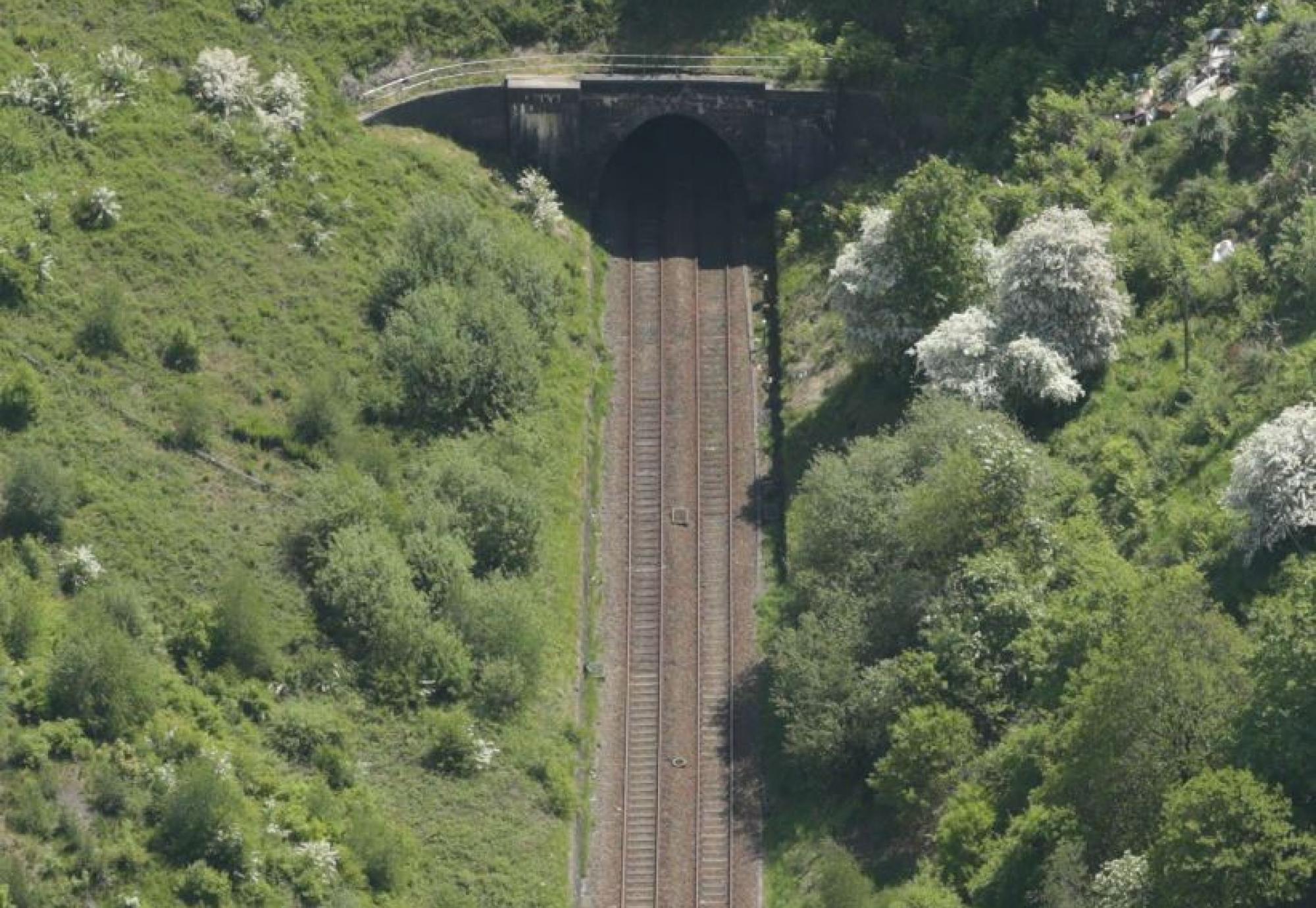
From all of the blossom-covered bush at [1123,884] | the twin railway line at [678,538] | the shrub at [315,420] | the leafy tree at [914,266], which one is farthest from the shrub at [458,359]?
the blossom-covered bush at [1123,884]

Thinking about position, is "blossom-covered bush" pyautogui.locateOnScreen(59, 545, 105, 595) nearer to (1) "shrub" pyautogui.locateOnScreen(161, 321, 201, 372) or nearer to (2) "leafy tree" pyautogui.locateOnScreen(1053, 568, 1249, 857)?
(1) "shrub" pyautogui.locateOnScreen(161, 321, 201, 372)

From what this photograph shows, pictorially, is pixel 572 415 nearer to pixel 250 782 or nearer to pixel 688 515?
pixel 688 515

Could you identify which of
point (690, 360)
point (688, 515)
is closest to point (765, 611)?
point (688, 515)

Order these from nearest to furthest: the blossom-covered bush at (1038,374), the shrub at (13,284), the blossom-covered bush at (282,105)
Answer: the blossom-covered bush at (1038,374) < the shrub at (13,284) < the blossom-covered bush at (282,105)

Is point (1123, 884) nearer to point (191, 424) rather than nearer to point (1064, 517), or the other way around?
point (1064, 517)

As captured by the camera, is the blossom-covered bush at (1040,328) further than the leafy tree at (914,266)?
No

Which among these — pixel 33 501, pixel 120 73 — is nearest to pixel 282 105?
pixel 120 73

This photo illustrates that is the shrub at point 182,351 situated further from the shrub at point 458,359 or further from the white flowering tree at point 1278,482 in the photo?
the white flowering tree at point 1278,482
